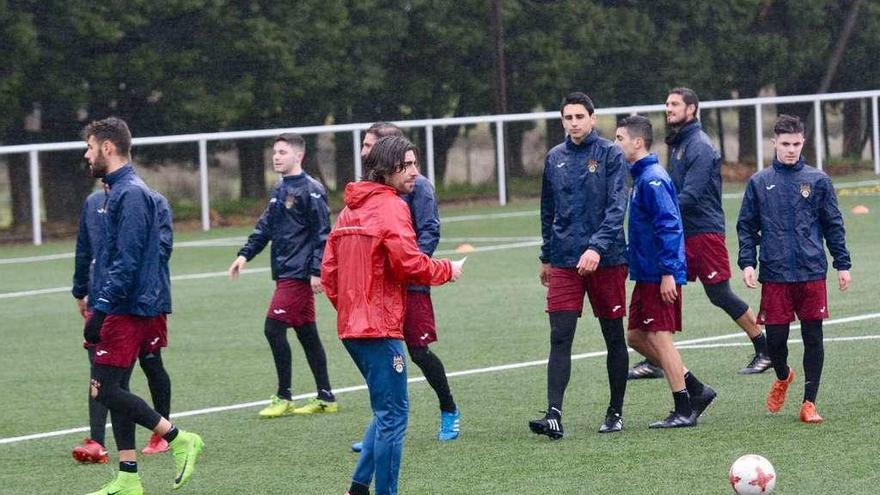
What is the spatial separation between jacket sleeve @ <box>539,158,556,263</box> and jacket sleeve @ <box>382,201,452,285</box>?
227cm

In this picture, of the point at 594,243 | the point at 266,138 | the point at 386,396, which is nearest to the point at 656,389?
the point at 594,243

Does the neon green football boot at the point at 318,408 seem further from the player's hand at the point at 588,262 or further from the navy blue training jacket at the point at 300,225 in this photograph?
the player's hand at the point at 588,262

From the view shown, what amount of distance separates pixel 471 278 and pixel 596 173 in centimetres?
1009

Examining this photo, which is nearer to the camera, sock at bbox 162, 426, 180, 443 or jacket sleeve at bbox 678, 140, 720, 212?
sock at bbox 162, 426, 180, 443

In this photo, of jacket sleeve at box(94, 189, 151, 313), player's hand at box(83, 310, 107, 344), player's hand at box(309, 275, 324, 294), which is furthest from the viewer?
player's hand at box(309, 275, 324, 294)

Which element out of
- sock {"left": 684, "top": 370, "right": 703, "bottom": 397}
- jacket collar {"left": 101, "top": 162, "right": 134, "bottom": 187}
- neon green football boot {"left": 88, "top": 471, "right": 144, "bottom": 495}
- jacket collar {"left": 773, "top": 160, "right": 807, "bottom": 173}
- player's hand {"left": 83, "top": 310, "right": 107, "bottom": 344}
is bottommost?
neon green football boot {"left": 88, "top": 471, "right": 144, "bottom": 495}

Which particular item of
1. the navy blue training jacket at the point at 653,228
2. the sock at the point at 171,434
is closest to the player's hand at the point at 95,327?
the sock at the point at 171,434

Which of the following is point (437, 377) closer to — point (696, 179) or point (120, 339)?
point (120, 339)

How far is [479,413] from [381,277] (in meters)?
3.31

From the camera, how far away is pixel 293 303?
11.0m

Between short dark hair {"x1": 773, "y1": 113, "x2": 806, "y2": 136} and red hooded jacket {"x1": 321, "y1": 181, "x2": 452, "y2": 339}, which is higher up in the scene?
short dark hair {"x1": 773, "y1": 113, "x2": 806, "y2": 136}

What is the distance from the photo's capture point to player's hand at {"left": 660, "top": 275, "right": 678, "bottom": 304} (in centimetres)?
944

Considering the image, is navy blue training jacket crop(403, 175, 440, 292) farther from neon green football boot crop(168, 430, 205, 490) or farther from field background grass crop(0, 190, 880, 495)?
neon green football boot crop(168, 430, 205, 490)

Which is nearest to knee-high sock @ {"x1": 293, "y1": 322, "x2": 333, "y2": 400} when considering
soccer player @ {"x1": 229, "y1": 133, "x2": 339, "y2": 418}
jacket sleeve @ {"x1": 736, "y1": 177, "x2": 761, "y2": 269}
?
soccer player @ {"x1": 229, "y1": 133, "x2": 339, "y2": 418}
